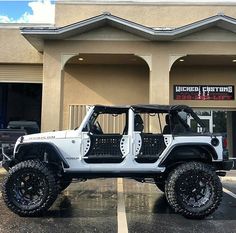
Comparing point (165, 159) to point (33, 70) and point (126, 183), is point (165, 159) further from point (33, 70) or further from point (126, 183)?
point (33, 70)

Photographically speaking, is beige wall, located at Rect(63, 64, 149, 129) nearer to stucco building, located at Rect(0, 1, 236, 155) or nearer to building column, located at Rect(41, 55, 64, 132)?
stucco building, located at Rect(0, 1, 236, 155)

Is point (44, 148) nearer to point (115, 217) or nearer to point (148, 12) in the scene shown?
point (115, 217)

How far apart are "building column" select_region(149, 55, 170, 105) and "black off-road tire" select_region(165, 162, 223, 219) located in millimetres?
8549

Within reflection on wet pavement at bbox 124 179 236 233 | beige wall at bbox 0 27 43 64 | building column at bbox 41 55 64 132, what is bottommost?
reflection on wet pavement at bbox 124 179 236 233

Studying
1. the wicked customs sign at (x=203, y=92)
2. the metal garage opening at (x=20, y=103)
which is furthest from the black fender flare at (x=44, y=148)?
the metal garage opening at (x=20, y=103)

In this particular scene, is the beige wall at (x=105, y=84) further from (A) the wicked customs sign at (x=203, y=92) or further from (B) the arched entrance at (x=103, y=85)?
(A) the wicked customs sign at (x=203, y=92)

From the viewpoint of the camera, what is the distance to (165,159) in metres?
7.79

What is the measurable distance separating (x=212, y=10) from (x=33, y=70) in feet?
30.2

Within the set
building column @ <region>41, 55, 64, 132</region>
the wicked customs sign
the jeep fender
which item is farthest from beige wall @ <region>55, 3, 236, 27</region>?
the jeep fender

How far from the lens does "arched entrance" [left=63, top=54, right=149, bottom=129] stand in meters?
18.8

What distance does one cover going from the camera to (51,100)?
16109 millimetres

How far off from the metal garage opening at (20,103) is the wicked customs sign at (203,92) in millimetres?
7645

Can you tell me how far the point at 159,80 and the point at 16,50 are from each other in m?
7.30

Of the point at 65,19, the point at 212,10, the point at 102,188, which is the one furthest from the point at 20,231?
the point at 212,10
